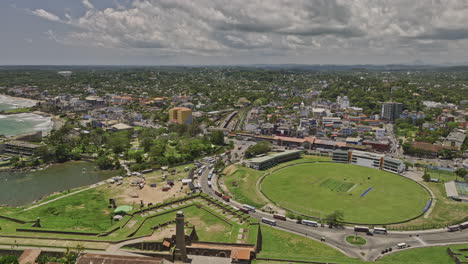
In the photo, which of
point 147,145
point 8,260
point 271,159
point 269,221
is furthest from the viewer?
point 147,145

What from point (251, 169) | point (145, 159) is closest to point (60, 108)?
point (145, 159)

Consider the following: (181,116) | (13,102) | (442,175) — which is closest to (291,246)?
(442,175)

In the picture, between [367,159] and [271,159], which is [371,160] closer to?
[367,159]

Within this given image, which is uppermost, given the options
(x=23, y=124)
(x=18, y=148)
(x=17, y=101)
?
(x=17, y=101)

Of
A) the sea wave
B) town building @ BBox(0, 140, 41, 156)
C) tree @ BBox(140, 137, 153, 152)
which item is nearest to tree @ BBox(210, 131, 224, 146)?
tree @ BBox(140, 137, 153, 152)

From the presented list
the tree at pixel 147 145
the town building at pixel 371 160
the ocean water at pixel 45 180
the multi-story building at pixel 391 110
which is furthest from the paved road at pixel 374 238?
the multi-story building at pixel 391 110

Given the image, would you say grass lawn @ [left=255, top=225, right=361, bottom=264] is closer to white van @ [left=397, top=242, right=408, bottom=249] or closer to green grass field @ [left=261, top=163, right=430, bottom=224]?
white van @ [left=397, top=242, right=408, bottom=249]
